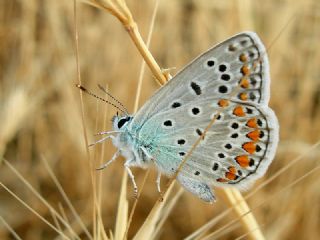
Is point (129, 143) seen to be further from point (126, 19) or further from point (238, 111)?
point (126, 19)

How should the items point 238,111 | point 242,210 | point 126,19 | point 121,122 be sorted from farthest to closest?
point 121,122 < point 238,111 < point 242,210 < point 126,19

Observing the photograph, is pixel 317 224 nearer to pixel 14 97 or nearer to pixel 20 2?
pixel 14 97

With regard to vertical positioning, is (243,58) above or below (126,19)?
below

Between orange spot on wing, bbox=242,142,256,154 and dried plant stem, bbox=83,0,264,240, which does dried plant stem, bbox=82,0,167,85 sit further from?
orange spot on wing, bbox=242,142,256,154

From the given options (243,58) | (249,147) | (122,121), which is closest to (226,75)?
(243,58)

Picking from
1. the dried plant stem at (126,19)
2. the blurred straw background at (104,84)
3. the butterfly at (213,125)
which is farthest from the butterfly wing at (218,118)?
the blurred straw background at (104,84)

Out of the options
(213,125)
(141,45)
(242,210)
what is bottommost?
(242,210)

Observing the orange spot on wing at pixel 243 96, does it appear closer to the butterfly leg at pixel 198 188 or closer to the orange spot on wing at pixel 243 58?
the orange spot on wing at pixel 243 58

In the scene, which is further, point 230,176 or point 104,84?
point 104,84
